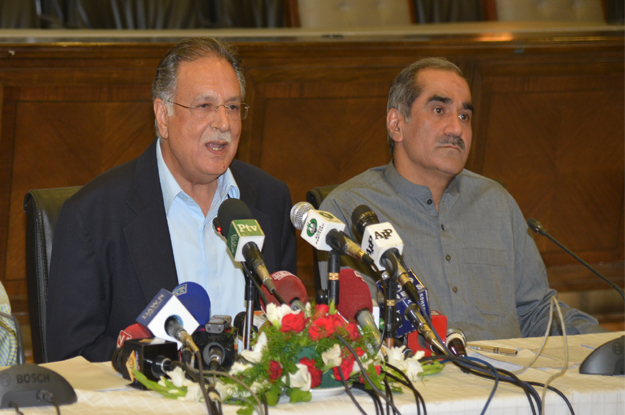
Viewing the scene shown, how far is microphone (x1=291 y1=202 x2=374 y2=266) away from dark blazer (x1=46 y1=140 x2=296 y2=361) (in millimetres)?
755

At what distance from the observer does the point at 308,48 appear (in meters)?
3.46

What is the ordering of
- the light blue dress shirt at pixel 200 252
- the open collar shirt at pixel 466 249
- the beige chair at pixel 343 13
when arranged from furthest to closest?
the beige chair at pixel 343 13, the open collar shirt at pixel 466 249, the light blue dress shirt at pixel 200 252

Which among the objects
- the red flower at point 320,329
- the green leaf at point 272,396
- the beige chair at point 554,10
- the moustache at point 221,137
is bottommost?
the green leaf at point 272,396

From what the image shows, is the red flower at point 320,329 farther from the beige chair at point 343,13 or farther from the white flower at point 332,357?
the beige chair at point 343,13

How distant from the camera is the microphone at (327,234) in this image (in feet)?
4.66

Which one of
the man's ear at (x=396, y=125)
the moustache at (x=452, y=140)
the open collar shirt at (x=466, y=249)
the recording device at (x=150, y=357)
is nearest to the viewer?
the recording device at (x=150, y=357)

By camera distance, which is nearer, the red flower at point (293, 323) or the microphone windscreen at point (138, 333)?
the red flower at point (293, 323)

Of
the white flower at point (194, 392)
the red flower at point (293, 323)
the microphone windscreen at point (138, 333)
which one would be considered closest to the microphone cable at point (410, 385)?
the red flower at point (293, 323)

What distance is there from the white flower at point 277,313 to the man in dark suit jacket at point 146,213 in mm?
824

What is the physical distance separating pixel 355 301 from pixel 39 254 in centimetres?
A: 110

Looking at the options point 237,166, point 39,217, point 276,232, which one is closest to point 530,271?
point 276,232

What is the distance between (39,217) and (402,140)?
1314 millimetres

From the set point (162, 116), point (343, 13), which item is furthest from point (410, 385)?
point (343, 13)

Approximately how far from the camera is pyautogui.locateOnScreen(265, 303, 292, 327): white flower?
4.31 ft
